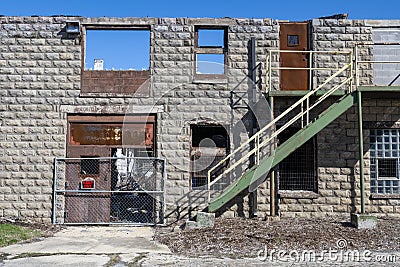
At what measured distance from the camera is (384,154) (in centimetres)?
1298

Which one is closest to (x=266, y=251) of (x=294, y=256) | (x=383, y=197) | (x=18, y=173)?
(x=294, y=256)

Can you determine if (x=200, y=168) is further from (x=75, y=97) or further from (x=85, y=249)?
(x=85, y=249)

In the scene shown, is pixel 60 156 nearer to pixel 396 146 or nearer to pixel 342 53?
pixel 342 53

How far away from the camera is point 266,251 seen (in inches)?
350

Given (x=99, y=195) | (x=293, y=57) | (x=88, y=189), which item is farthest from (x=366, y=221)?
(x=88, y=189)

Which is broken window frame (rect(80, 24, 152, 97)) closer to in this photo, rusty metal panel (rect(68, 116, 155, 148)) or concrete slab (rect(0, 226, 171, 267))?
rusty metal panel (rect(68, 116, 155, 148))

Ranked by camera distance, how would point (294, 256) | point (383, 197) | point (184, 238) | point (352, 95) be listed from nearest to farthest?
point (294, 256), point (184, 238), point (352, 95), point (383, 197)

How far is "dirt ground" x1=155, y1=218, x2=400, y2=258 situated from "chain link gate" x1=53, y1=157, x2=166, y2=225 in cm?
129

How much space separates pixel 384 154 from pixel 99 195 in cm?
778

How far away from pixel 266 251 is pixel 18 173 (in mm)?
7402

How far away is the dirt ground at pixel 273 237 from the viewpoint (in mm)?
9164

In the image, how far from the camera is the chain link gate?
502 inches

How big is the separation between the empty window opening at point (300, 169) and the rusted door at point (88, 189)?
15.6ft

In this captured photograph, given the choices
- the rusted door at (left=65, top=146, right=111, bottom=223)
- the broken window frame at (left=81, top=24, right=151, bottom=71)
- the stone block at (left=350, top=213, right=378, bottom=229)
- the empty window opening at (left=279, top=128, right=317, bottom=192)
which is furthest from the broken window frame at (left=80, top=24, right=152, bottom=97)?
the stone block at (left=350, top=213, right=378, bottom=229)
